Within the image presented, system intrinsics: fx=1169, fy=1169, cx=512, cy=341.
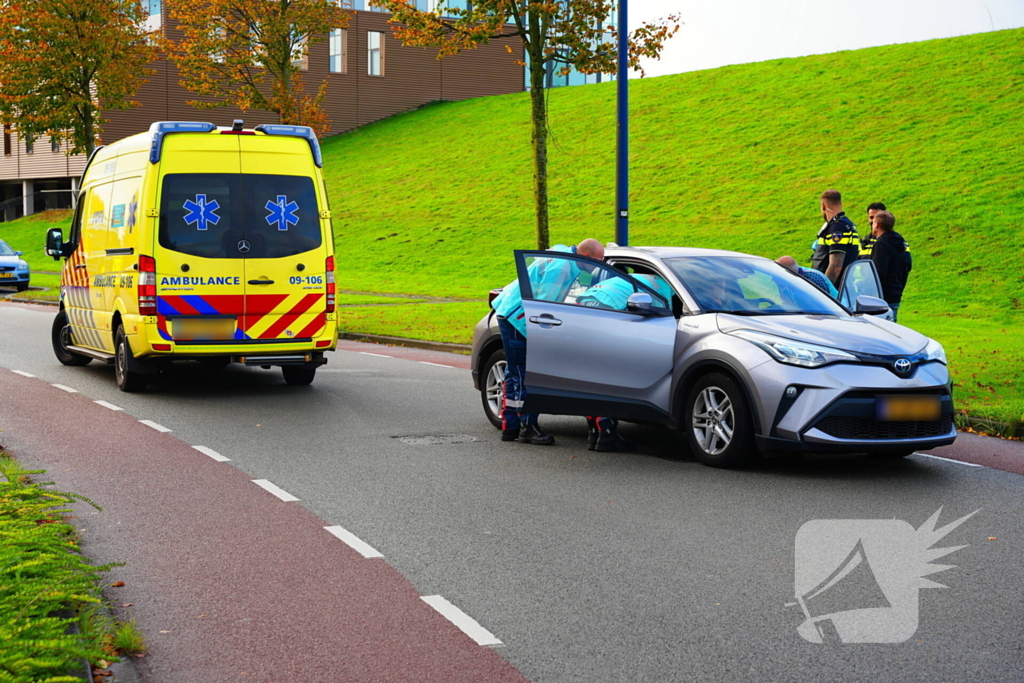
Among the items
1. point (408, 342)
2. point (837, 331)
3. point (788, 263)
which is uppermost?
point (788, 263)

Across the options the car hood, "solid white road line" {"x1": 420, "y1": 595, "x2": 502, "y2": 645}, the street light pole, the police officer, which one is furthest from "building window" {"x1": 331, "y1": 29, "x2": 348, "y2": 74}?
"solid white road line" {"x1": 420, "y1": 595, "x2": 502, "y2": 645}

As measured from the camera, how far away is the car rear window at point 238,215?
1168 centimetres

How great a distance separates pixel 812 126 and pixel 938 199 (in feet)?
34.2

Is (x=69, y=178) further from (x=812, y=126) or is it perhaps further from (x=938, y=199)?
(x=938, y=199)

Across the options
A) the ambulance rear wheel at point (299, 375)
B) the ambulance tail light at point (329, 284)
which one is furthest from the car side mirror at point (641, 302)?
the ambulance rear wheel at point (299, 375)

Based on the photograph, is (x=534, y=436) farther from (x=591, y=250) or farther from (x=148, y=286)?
(x=148, y=286)

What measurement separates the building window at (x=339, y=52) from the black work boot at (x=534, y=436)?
199 ft

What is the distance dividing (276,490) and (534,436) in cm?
251

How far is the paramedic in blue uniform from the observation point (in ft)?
29.8

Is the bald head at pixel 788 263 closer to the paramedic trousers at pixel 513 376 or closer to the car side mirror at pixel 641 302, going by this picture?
the car side mirror at pixel 641 302

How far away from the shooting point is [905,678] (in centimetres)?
424

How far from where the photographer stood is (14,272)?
31469 millimetres

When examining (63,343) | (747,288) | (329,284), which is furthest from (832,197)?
(63,343)

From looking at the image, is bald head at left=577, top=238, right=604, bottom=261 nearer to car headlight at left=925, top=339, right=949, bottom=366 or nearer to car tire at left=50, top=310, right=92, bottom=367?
car headlight at left=925, top=339, right=949, bottom=366
